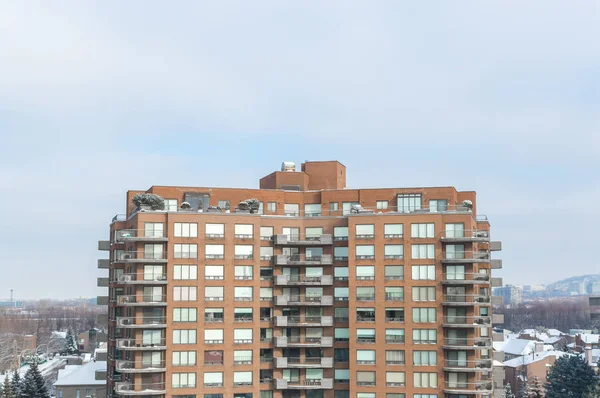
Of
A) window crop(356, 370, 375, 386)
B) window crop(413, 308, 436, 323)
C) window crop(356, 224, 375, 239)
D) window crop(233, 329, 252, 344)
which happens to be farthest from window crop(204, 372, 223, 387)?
window crop(413, 308, 436, 323)

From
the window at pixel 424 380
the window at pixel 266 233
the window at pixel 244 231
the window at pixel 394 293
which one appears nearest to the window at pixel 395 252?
the window at pixel 394 293

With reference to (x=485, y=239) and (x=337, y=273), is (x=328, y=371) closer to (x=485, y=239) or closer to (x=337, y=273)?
(x=337, y=273)

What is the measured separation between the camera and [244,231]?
87.6 m

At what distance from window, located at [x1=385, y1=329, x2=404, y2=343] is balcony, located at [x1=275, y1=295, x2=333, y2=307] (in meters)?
7.78

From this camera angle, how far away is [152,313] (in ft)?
275

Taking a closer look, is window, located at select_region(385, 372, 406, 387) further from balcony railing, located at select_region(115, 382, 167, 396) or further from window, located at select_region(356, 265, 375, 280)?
balcony railing, located at select_region(115, 382, 167, 396)

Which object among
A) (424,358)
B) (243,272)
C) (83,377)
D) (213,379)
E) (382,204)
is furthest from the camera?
(83,377)

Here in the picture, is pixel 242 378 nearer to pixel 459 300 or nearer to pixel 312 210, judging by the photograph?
pixel 312 210

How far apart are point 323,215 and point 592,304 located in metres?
45.2

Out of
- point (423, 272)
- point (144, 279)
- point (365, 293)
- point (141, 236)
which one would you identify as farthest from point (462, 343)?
point (141, 236)

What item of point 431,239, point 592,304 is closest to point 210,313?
point 431,239

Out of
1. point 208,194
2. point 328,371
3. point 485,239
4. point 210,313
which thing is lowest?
point 328,371

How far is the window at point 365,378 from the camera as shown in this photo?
85.5 m

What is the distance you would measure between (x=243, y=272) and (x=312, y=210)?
13304 millimetres
